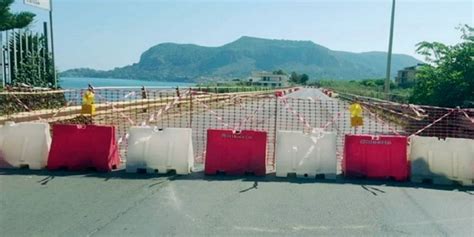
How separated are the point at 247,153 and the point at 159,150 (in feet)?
5.62

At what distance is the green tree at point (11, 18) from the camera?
16906 millimetres

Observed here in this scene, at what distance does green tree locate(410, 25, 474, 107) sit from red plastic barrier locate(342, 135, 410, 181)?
8.52m

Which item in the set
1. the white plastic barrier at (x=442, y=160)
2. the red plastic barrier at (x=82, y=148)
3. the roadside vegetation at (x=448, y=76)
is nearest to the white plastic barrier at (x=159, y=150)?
the red plastic barrier at (x=82, y=148)

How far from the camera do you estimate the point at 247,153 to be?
8336mm

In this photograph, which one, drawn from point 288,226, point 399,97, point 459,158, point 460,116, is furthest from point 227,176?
point 399,97

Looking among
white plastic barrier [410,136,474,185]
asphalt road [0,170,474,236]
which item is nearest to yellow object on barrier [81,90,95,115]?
asphalt road [0,170,474,236]

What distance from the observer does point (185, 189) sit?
23.4 ft

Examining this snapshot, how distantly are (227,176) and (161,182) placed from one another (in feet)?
4.27

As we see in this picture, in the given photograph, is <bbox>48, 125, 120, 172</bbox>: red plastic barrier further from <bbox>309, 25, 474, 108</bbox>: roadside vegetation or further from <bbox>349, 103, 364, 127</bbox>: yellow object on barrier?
<bbox>309, 25, 474, 108</bbox>: roadside vegetation

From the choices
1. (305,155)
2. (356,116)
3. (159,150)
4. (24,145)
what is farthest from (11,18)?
(356,116)

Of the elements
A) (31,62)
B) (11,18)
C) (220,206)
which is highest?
(11,18)

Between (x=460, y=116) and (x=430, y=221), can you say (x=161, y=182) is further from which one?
(x=460, y=116)

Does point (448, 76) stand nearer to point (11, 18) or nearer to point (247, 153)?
point (247, 153)

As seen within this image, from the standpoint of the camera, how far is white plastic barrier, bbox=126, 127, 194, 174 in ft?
26.9
